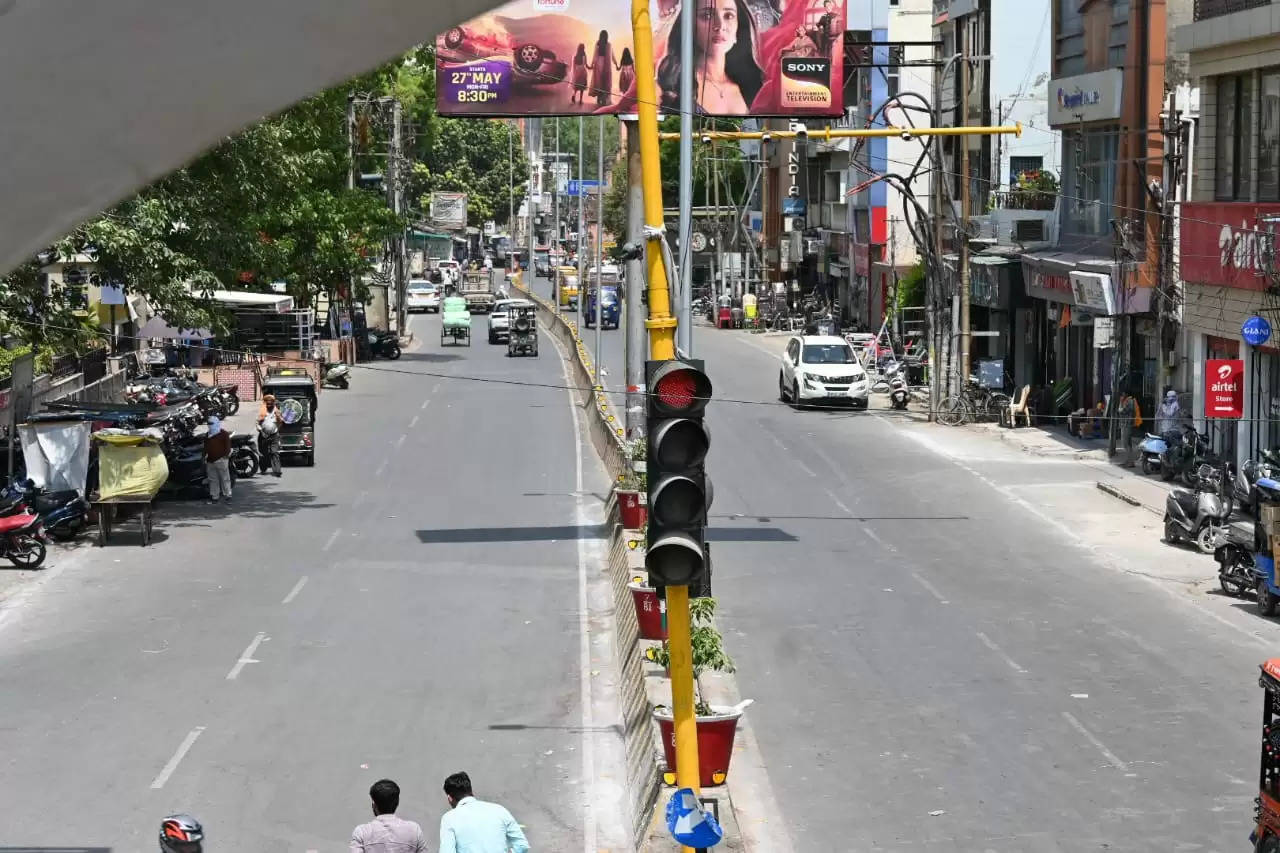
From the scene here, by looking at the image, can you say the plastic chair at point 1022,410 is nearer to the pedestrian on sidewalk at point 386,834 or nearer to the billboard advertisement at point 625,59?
the billboard advertisement at point 625,59

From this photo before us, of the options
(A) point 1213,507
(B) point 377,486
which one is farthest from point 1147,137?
(B) point 377,486

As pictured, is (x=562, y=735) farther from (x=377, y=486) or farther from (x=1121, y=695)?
(x=377, y=486)

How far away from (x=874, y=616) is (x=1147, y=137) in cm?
1871

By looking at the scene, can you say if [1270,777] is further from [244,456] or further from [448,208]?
[448,208]

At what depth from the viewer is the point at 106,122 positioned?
2.19 metres

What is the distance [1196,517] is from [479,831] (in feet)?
53.0

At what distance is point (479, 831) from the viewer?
29.4 ft

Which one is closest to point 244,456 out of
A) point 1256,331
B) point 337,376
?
point 337,376

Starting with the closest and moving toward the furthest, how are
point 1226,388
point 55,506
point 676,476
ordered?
1. point 676,476
2. point 55,506
3. point 1226,388

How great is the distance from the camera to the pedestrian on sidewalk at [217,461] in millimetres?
27922

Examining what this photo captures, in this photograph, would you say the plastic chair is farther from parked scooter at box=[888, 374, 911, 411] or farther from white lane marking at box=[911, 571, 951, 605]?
white lane marking at box=[911, 571, 951, 605]

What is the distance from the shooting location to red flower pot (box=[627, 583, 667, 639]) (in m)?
15.9

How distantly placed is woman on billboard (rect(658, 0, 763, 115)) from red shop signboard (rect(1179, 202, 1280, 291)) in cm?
824

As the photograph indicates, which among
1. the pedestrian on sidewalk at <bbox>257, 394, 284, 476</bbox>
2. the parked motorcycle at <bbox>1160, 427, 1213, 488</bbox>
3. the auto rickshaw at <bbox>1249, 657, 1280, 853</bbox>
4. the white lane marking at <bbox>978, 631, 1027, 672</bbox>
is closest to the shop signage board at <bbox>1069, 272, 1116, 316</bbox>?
the parked motorcycle at <bbox>1160, 427, 1213, 488</bbox>
